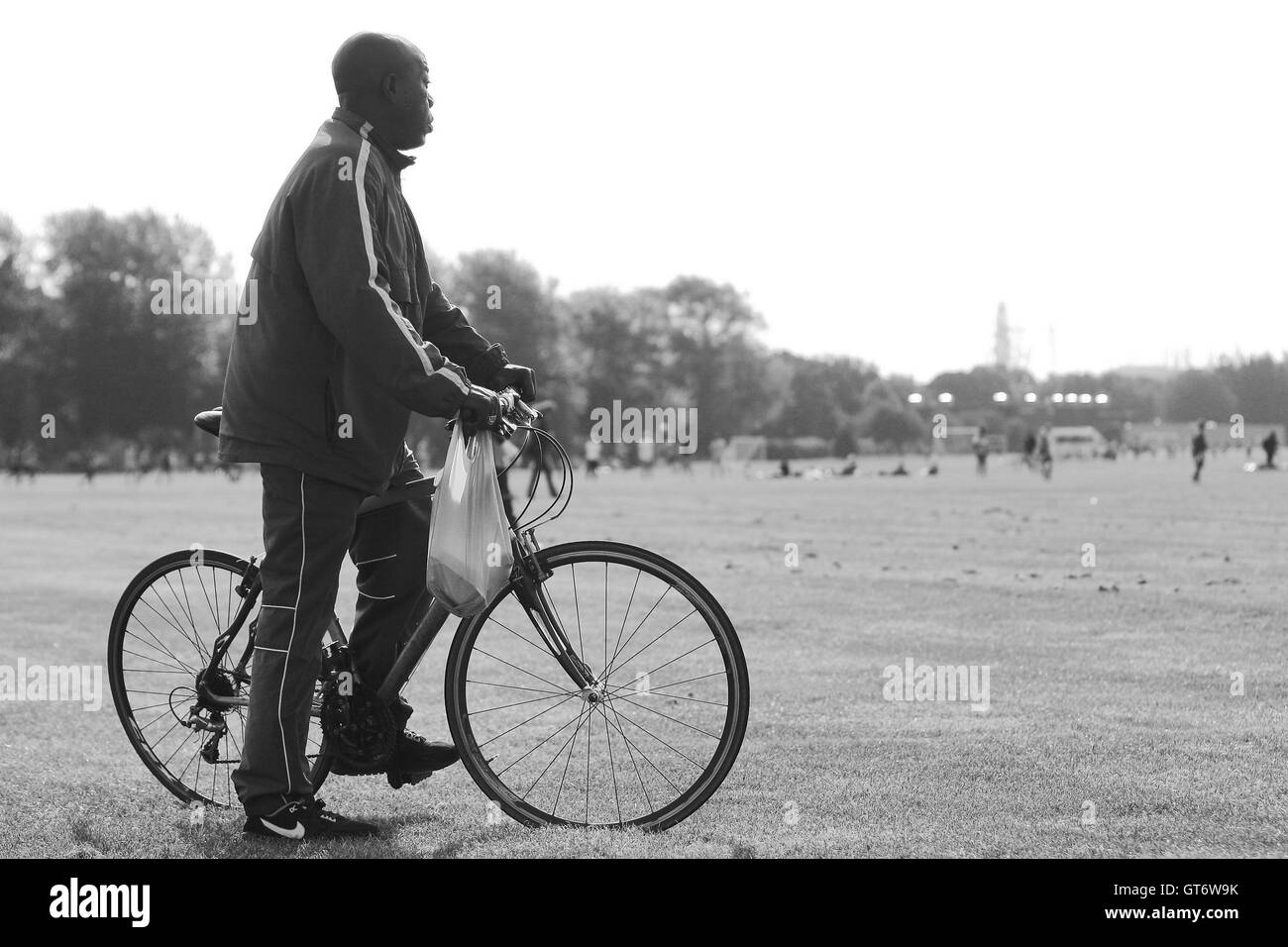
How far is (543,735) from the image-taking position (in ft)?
19.8

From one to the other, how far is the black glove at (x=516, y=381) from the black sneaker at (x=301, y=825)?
130cm

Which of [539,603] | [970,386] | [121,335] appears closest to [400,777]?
[539,603]

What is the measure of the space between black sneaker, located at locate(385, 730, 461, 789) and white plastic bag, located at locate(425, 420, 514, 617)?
1.57 feet

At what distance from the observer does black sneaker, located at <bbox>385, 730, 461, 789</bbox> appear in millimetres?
4375

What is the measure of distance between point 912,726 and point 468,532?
265 centimetres

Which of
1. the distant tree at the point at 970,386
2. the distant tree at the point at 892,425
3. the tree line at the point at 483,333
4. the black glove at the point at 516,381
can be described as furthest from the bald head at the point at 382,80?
the distant tree at the point at 970,386

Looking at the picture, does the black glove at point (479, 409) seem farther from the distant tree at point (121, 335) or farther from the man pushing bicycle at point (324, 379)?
the distant tree at point (121, 335)

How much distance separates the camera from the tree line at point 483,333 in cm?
7369

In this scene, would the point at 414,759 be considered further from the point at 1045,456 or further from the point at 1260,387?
the point at 1260,387

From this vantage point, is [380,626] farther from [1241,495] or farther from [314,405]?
[1241,495]

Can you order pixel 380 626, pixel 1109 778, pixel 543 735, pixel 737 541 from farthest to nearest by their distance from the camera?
pixel 737 541 < pixel 543 735 < pixel 1109 778 < pixel 380 626

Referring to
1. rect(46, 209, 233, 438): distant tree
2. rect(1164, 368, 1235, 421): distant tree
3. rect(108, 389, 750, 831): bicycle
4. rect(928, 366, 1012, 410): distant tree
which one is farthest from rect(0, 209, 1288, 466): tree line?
rect(108, 389, 750, 831): bicycle

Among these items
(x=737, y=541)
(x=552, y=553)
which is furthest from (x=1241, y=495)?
(x=552, y=553)
